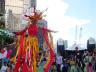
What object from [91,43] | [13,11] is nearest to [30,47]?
[91,43]

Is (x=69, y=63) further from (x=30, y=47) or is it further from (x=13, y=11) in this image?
(x=13, y=11)

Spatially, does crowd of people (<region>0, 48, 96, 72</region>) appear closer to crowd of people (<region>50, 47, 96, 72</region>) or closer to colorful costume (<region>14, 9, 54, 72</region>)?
crowd of people (<region>50, 47, 96, 72</region>)

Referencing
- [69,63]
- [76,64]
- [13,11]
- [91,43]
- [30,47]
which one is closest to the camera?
[30,47]

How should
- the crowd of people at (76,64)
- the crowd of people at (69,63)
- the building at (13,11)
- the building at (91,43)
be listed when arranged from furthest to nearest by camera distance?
the building at (13,11)
the building at (91,43)
the crowd of people at (76,64)
the crowd of people at (69,63)

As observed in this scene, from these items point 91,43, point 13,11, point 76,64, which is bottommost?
point 76,64

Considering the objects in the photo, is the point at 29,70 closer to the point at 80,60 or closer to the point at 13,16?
the point at 80,60

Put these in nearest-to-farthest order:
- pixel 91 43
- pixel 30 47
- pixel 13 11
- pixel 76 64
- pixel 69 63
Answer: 1. pixel 30 47
2. pixel 76 64
3. pixel 69 63
4. pixel 91 43
5. pixel 13 11

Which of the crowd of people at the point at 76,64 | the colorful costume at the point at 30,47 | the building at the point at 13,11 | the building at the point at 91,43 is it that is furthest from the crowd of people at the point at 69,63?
the building at the point at 13,11

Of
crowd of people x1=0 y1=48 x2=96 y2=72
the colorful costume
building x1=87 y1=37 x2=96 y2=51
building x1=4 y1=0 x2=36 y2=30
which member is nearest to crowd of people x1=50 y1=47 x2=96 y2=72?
crowd of people x1=0 y1=48 x2=96 y2=72

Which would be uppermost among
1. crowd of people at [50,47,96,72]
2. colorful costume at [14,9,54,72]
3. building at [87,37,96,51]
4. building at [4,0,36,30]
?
building at [4,0,36,30]

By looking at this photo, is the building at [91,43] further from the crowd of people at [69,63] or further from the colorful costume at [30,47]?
the colorful costume at [30,47]

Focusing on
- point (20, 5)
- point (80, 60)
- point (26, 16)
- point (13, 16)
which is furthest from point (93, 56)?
point (20, 5)

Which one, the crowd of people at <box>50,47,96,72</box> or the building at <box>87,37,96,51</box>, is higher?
the building at <box>87,37,96,51</box>

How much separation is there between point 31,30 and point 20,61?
105 centimetres
